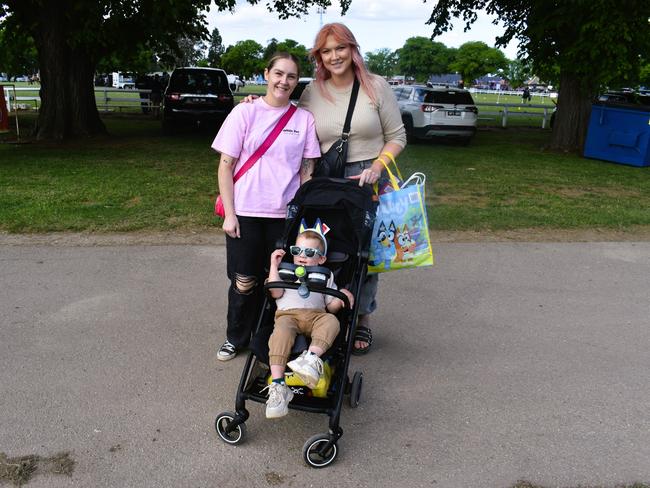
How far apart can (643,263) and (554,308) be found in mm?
1844

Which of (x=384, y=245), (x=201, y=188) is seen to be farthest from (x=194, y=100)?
(x=384, y=245)

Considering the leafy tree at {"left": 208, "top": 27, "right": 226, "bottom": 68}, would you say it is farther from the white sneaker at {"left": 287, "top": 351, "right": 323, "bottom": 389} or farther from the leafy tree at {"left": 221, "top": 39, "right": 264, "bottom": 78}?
the white sneaker at {"left": 287, "top": 351, "right": 323, "bottom": 389}

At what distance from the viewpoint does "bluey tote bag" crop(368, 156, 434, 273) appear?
3588 mm

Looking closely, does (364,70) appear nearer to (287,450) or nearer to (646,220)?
(287,450)

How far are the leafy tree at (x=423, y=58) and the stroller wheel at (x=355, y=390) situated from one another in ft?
401

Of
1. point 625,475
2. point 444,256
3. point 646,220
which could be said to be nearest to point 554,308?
point 444,256

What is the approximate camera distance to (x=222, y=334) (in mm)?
4387

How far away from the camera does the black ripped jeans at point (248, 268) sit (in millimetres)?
3607

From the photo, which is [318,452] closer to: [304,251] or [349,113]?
[304,251]

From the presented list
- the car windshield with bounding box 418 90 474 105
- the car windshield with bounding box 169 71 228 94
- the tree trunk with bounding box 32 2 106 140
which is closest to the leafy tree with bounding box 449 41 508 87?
the car windshield with bounding box 418 90 474 105

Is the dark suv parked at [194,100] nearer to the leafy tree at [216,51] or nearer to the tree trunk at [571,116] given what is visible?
the tree trunk at [571,116]

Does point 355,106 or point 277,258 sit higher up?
point 355,106

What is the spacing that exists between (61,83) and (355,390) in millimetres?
13735

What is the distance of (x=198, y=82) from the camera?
17984 mm
